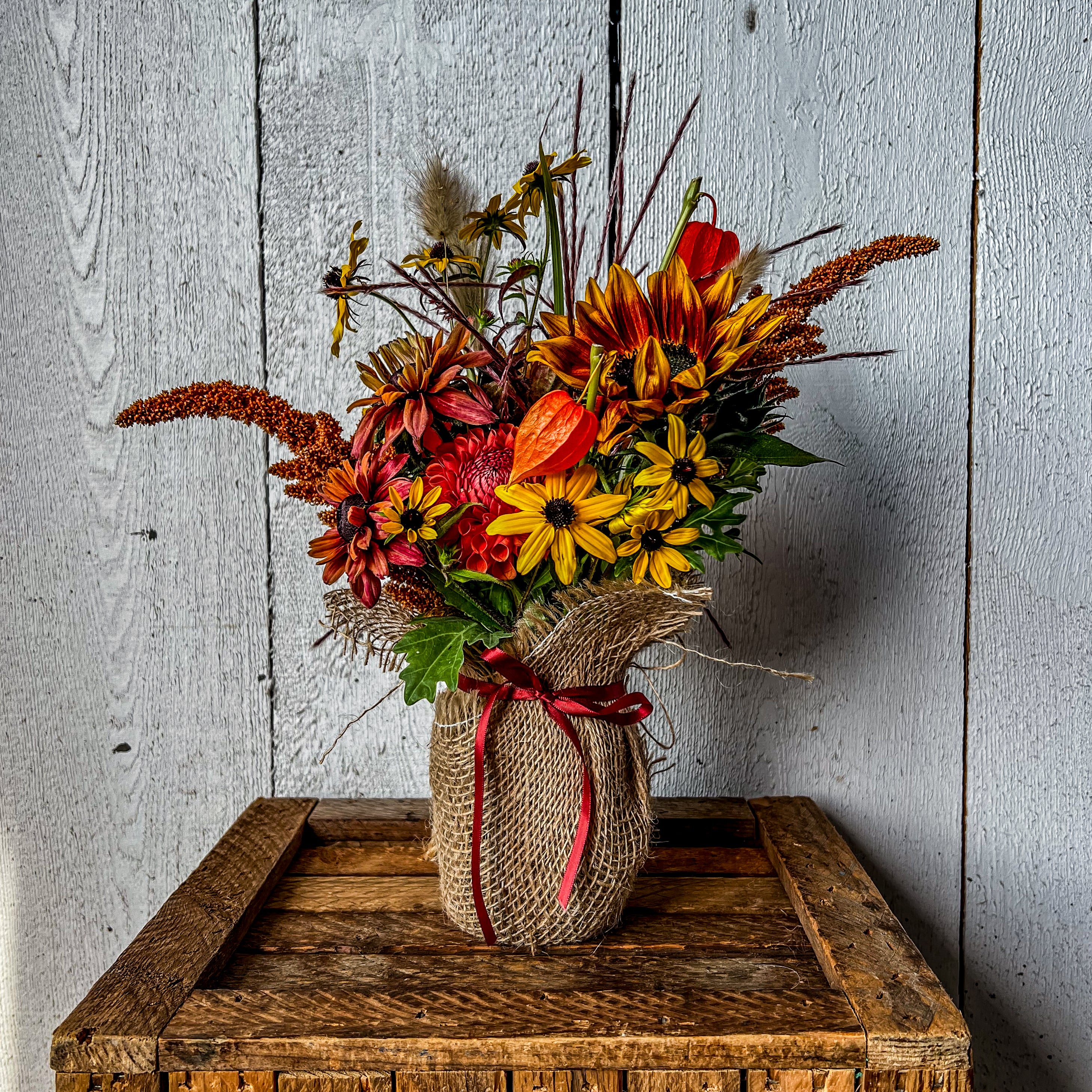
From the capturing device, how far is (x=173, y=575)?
38.6 inches

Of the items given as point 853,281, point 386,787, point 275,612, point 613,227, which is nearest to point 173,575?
point 275,612

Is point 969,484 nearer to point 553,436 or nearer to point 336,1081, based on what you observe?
point 553,436

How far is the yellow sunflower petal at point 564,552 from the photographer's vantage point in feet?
1.82

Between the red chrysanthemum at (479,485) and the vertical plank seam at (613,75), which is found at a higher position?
the vertical plank seam at (613,75)

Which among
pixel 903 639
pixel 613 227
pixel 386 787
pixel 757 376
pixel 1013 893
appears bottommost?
pixel 1013 893

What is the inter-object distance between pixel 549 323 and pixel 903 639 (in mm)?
595

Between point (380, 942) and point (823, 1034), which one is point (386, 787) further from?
point (823, 1034)

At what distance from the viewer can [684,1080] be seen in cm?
57

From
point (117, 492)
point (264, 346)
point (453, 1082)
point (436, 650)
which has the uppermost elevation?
point (264, 346)

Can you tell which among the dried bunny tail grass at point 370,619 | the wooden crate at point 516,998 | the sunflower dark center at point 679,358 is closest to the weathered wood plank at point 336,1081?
the wooden crate at point 516,998

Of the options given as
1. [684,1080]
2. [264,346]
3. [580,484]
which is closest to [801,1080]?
[684,1080]

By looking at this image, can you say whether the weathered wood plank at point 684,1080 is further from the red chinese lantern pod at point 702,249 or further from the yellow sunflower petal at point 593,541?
the red chinese lantern pod at point 702,249

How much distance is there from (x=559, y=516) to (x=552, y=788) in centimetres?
22

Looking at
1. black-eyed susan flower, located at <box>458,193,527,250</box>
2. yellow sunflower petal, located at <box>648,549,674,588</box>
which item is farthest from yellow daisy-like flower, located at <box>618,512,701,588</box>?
black-eyed susan flower, located at <box>458,193,527,250</box>
